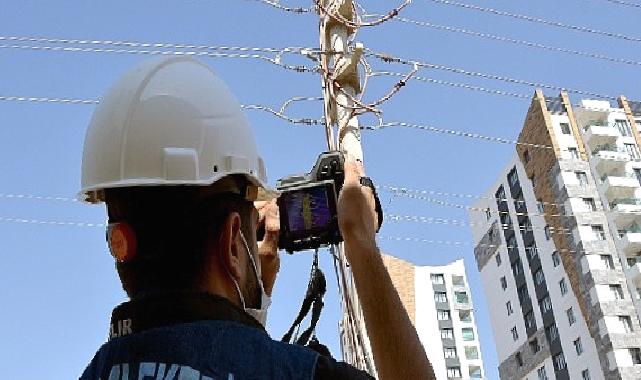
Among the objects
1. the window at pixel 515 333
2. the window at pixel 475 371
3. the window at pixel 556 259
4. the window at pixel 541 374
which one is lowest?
the window at pixel 541 374

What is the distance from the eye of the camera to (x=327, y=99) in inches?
184

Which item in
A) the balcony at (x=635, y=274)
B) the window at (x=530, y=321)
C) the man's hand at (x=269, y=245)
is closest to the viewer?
the man's hand at (x=269, y=245)

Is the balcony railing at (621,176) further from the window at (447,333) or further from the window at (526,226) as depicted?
the window at (447,333)

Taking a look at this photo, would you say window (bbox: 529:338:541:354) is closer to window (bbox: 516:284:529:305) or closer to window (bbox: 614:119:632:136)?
window (bbox: 516:284:529:305)

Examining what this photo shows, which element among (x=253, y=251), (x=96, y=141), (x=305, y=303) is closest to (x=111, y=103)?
(x=96, y=141)

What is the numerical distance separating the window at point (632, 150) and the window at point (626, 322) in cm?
1130

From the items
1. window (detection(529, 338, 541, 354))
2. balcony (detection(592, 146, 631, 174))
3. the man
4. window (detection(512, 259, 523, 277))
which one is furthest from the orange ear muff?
window (detection(512, 259, 523, 277))

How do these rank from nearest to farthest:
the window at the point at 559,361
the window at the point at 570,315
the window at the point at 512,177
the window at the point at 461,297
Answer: the window at the point at 570,315, the window at the point at 559,361, the window at the point at 512,177, the window at the point at 461,297

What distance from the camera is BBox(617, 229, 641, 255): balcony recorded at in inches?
1497

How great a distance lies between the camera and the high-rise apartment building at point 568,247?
37500mm

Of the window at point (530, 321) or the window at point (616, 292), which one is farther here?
the window at point (530, 321)

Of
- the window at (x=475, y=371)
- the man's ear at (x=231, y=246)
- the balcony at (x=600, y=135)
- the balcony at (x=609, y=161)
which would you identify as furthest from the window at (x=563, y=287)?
the man's ear at (x=231, y=246)

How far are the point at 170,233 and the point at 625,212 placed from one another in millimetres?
40807

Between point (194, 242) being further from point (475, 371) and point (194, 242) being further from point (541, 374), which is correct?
point (475, 371)
